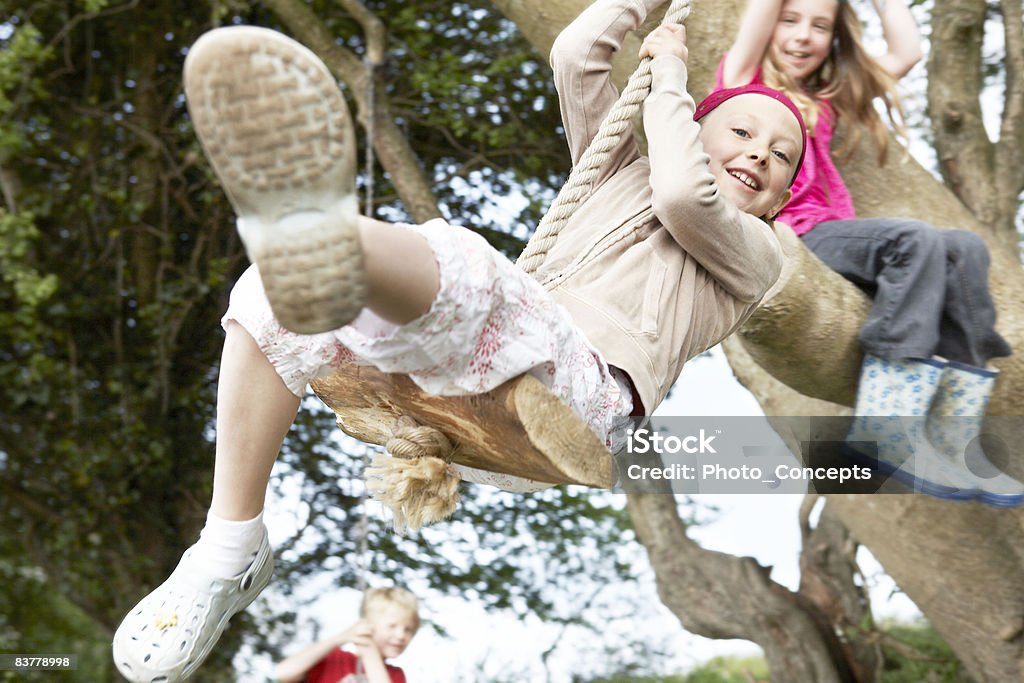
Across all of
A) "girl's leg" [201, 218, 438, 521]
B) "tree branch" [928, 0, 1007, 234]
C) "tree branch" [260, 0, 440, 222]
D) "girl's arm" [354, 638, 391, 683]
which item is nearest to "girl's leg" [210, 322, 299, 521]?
"girl's leg" [201, 218, 438, 521]

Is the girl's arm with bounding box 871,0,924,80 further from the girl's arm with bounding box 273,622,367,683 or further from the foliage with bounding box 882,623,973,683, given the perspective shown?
the foliage with bounding box 882,623,973,683

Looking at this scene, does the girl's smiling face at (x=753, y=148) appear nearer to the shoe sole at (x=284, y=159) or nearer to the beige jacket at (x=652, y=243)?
the beige jacket at (x=652, y=243)

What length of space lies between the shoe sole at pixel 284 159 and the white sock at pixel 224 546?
50 centimetres

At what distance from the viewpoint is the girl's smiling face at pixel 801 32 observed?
8.70 ft

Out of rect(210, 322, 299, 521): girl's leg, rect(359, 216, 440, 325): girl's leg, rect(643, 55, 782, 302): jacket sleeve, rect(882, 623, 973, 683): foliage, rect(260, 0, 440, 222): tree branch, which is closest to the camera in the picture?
rect(359, 216, 440, 325): girl's leg

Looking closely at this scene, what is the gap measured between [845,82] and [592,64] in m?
1.04

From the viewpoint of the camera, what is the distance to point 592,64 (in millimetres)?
1960

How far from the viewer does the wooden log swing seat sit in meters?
1.48

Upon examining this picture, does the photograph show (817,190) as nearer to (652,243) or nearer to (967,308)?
(967,308)

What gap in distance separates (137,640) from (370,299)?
623 mm

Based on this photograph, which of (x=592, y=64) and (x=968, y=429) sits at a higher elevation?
(x=592, y=64)

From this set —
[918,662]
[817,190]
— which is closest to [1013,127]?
[817,190]

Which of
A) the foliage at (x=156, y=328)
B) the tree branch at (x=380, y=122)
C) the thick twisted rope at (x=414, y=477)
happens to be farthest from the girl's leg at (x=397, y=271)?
the foliage at (x=156, y=328)

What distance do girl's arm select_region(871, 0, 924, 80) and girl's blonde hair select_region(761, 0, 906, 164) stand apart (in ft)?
0.12
